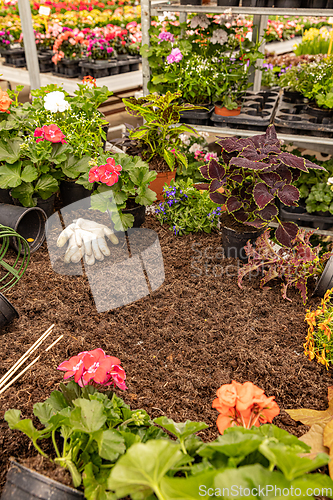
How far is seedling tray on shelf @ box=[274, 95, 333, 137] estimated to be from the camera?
8.34 feet

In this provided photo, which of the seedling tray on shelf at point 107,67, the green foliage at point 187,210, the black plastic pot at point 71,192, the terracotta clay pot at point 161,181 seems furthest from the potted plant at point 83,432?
the seedling tray on shelf at point 107,67

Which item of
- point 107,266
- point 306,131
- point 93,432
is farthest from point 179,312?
point 306,131

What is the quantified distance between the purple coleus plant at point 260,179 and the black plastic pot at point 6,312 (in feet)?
3.58

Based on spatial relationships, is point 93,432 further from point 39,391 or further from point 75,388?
point 39,391

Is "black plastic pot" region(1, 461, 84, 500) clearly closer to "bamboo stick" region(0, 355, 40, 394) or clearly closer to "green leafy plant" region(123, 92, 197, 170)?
"bamboo stick" region(0, 355, 40, 394)

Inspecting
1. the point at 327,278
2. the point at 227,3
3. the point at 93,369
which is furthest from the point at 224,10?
the point at 93,369

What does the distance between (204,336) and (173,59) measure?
1.95 meters

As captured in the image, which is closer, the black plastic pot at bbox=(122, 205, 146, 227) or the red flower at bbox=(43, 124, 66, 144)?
the red flower at bbox=(43, 124, 66, 144)

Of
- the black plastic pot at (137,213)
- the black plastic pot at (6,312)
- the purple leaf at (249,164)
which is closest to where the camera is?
the black plastic pot at (6,312)

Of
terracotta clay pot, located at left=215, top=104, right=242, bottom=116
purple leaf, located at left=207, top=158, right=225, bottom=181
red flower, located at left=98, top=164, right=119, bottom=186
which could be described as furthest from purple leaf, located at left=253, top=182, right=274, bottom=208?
terracotta clay pot, located at left=215, top=104, right=242, bottom=116

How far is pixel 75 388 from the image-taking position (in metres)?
1.13

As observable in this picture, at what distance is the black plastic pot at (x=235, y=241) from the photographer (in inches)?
80.1

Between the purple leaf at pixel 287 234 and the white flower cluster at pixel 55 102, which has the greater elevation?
the white flower cluster at pixel 55 102

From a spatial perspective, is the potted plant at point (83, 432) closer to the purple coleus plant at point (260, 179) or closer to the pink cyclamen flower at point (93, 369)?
the pink cyclamen flower at point (93, 369)
